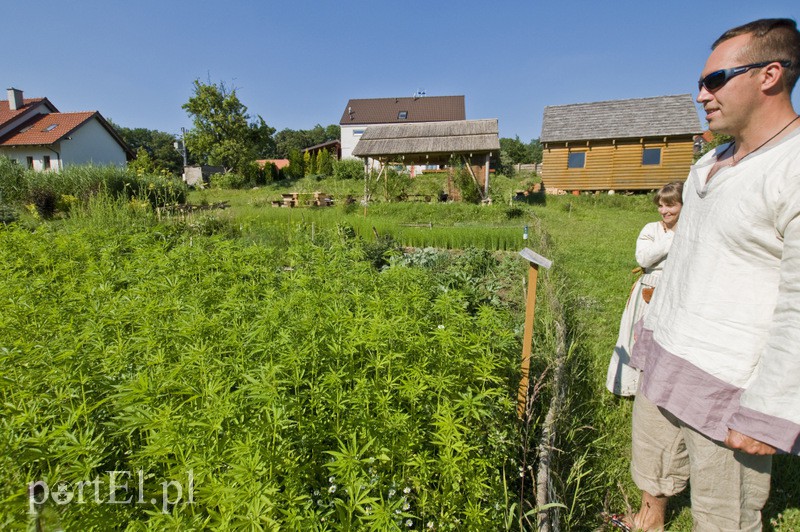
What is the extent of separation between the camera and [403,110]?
40250 millimetres

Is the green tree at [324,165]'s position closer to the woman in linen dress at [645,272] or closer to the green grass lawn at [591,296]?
the green grass lawn at [591,296]

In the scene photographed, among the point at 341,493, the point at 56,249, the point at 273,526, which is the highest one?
the point at 56,249

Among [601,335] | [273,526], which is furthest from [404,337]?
[601,335]

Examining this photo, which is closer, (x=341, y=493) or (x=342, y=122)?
(x=341, y=493)

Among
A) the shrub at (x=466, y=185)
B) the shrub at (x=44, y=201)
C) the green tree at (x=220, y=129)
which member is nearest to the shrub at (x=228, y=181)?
the green tree at (x=220, y=129)

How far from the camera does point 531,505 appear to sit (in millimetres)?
2045

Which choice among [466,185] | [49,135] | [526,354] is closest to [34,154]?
[49,135]

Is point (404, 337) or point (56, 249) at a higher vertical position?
point (56, 249)

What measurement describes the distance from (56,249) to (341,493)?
469 centimetres

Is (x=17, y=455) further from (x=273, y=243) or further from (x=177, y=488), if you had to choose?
(x=273, y=243)

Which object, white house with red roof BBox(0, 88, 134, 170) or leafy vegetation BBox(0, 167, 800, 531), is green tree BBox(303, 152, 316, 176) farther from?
leafy vegetation BBox(0, 167, 800, 531)

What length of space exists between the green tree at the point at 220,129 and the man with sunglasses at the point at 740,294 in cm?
3306

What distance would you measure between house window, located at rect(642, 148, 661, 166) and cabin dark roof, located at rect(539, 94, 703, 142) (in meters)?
0.76

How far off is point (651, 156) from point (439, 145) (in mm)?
10732
